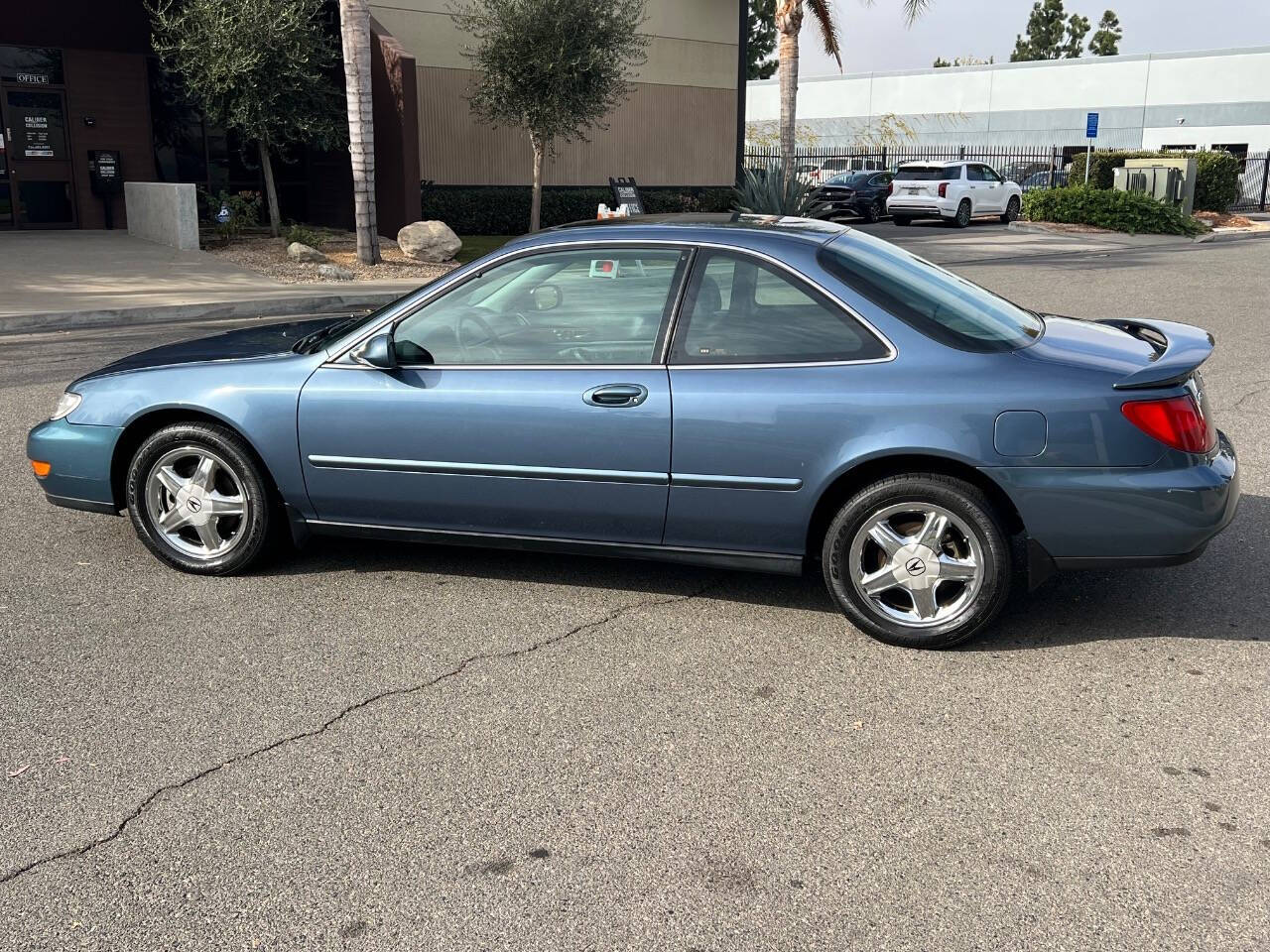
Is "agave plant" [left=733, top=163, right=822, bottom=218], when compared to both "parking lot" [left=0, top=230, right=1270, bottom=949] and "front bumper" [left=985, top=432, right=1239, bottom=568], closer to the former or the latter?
"parking lot" [left=0, top=230, right=1270, bottom=949]

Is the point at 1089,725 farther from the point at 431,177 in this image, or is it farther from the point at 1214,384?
the point at 431,177

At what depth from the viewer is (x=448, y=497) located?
15.6 feet

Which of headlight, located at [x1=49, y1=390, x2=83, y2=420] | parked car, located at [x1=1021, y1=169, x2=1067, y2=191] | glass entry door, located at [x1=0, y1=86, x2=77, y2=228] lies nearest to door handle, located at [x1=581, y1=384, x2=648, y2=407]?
headlight, located at [x1=49, y1=390, x2=83, y2=420]

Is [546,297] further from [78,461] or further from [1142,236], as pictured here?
[1142,236]

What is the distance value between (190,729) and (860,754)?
213 centimetres

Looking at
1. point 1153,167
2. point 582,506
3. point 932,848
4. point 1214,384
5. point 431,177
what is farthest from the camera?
point 1153,167

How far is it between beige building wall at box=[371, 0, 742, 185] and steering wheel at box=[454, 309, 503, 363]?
20.8 meters

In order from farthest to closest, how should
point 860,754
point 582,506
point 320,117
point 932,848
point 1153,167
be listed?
point 1153,167 < point 320,117 < point 582,506 < point 860,754 < point 932,848

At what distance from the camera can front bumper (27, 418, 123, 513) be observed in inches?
202

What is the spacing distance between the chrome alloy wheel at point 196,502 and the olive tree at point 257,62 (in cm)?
1496

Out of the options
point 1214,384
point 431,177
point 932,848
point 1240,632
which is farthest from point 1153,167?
point 932,848

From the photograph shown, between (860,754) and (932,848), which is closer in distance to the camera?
(932,848)

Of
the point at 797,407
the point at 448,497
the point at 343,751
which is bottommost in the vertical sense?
the point at 343,751

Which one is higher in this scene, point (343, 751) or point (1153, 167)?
point (1153, 167)
